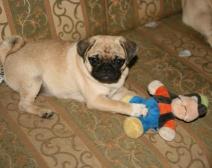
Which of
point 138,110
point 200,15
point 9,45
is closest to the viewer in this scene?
point 138,110

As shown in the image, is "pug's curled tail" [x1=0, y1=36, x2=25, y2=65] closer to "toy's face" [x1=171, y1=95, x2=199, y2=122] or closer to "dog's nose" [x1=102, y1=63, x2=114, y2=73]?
"dog's nose" [x1=102, y1=63, x2=114, y2=73]

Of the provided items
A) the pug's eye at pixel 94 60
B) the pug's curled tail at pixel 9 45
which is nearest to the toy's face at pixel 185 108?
the pug's eye at pixel 94 60

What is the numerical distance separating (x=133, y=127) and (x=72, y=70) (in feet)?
2.06

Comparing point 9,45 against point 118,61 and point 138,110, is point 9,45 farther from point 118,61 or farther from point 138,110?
point 138,110

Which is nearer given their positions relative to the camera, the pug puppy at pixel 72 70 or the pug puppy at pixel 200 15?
the pug puppy at pixel 72 70

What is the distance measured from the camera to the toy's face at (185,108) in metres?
1.95

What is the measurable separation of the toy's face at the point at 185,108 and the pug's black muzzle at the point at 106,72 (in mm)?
402

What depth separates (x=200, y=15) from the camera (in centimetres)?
273

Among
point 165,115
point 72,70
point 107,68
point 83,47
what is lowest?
point 165,115

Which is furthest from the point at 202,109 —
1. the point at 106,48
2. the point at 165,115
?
the point at 106,48

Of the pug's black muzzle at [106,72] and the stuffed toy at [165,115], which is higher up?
the pug's black muzzle at [106,72]

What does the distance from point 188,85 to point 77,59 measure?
0.79 meters

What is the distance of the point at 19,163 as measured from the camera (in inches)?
70.5

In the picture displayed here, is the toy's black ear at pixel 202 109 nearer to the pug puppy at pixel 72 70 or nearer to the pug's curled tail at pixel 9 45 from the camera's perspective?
the pug puppy at pixel 72 70
